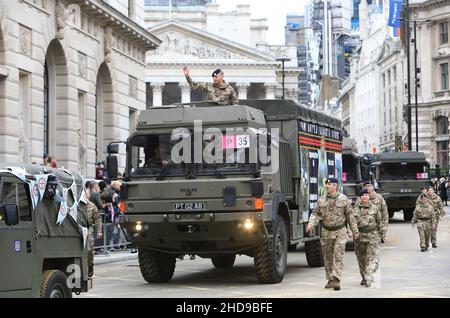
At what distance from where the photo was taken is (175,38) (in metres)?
110

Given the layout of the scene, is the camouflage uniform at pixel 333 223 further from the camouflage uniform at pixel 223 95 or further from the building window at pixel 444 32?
the building window at pixel 444 32

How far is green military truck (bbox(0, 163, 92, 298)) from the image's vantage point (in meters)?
10.3

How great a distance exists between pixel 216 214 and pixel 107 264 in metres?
7.64

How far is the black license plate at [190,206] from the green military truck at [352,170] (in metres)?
13.8

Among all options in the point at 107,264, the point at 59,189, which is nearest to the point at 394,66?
the point at 107,264

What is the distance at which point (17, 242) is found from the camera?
411 inches

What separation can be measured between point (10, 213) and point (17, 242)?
1.40ft

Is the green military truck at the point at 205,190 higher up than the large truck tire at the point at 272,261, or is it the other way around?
the green military truck at the point at 205,190

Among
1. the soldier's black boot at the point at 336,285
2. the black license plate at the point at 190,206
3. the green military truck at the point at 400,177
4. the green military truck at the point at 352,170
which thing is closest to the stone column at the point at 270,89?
the green military truck at the point at 400,177

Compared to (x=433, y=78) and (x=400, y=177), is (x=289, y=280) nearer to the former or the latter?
(x=400, y=177)

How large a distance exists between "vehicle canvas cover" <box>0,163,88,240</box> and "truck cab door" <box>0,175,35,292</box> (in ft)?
A: 0.33

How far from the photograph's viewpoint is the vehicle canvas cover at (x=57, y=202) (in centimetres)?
1095

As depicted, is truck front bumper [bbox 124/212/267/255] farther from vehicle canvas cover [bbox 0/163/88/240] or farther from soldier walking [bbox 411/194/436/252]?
soldier walking [bbox 411/194/436/252]
